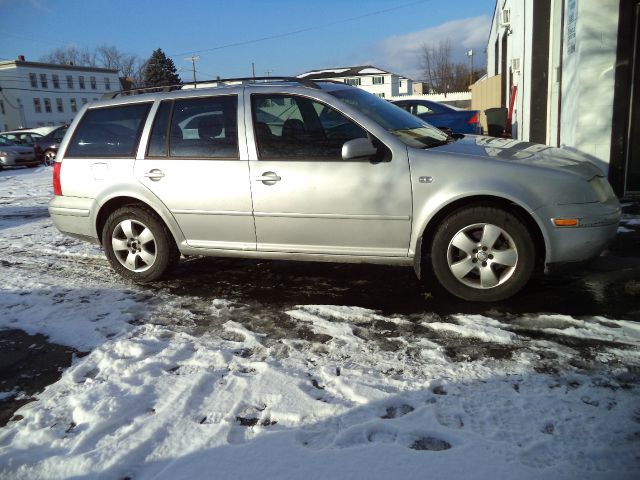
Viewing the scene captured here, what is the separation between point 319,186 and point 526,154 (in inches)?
66.6

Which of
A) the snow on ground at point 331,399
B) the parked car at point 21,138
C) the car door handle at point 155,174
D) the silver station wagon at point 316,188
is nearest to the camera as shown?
the snow on ground at point 331,399

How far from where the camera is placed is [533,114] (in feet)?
36.5

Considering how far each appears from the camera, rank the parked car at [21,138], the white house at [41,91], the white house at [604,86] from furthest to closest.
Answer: the white house at [41,91], the parked car at [21,138], the white house at [604,86]

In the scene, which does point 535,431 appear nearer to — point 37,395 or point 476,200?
point 476,200

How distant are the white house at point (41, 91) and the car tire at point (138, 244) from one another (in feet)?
212

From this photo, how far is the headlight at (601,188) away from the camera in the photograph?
3.91 metres

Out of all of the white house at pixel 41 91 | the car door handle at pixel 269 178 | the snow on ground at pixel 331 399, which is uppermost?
the white house at pixel 41 91

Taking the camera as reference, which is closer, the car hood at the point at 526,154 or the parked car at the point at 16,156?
the car hood at the point at 526,154

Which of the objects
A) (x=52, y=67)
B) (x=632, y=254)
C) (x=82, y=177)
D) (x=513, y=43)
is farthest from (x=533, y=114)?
(x=52, y=67)

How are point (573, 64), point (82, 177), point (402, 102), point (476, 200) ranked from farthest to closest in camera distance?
point (402, 102)
point (573, 64)
point (82, 177)
point (476, 200)

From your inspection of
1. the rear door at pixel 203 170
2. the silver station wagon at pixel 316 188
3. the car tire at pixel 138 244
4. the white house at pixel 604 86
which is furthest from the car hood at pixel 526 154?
the white house at pixel 604 86

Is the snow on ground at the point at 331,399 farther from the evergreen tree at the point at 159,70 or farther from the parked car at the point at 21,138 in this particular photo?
the evergreen tree at the point at 159,70

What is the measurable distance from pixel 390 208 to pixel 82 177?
3091 mm

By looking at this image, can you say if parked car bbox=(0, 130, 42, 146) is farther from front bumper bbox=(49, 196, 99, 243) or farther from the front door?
the front door
